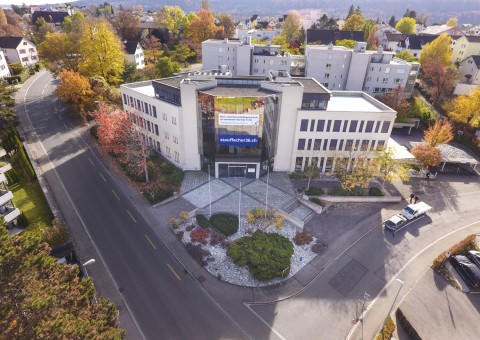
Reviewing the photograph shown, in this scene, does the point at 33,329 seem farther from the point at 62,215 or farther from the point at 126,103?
the point at 126,103

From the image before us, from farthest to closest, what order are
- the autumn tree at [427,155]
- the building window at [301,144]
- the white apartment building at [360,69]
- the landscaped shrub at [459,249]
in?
the white apartment building at [360,69]
the autumn tree at [427,155]
the building window at [301,144]
the landscaped shrub at [459,249]

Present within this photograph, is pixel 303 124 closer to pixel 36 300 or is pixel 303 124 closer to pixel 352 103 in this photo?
pixel 352 103

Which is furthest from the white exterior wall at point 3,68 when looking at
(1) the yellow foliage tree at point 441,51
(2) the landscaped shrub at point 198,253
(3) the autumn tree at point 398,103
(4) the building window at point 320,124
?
(1) the yellow foliage tree at point 441,51

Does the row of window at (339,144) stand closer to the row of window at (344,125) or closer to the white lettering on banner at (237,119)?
the row of window at (344,125)

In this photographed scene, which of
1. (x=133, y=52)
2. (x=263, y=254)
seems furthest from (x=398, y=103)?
(x=133, y=52)

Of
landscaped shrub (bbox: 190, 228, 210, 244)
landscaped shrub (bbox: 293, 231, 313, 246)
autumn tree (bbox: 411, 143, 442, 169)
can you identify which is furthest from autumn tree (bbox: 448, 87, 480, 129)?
landscaped shrub (bbox: 190, 228, 210, 244)
